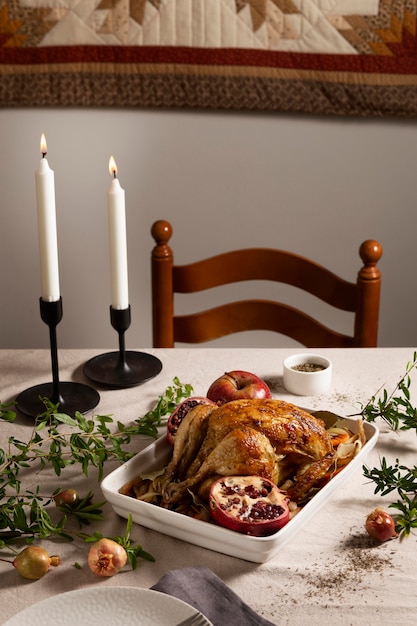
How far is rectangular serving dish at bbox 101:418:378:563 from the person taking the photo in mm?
841

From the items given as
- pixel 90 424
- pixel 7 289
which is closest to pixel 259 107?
pixel 7 289

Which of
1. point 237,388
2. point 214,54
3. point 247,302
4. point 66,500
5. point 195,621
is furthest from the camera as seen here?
point 214,54

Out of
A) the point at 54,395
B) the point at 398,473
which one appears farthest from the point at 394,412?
the point at 54,395

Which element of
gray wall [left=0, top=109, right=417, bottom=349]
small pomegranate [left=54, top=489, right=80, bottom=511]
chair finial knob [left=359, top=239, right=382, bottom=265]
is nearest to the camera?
small pomegranate [left=54, top=489, right=80, bottom=511]

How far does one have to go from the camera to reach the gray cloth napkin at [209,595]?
76cm

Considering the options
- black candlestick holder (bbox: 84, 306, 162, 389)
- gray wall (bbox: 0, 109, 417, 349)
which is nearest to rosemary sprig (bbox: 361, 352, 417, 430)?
black candlestick holder (bbox: 84, 306, 162, 389)

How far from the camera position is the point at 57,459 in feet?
3.23

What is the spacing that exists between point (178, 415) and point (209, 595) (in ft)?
1.06

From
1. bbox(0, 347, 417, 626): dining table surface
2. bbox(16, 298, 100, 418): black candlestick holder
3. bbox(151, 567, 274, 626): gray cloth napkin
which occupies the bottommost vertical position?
bbox(0, 347, 417, 626): dining table surface

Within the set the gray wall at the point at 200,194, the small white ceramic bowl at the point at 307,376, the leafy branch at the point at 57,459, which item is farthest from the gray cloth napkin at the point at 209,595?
the gray wall at the point at 200,194

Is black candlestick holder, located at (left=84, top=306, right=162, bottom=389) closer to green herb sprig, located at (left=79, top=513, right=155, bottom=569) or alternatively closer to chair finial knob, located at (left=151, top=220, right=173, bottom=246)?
chair finial knob, located at (left=151, top=220, right=173, bottom=246)

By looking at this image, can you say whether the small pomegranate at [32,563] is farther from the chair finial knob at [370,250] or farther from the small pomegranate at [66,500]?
the chair finial knob at [370,250]

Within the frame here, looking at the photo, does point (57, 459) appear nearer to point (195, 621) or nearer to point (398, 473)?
point (195, 621)

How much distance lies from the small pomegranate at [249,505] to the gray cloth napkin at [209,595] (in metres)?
0.06
